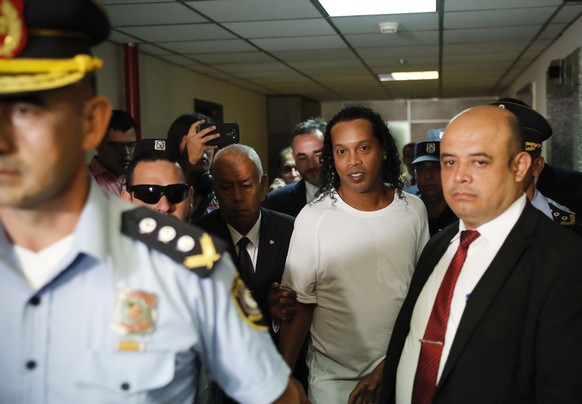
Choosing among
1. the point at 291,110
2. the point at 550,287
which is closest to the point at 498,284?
the point at 550,287

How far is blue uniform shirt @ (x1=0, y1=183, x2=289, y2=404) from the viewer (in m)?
1.04

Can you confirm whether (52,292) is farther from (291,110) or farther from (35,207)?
(291,110)

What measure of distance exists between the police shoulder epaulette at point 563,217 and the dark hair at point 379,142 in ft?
2.09

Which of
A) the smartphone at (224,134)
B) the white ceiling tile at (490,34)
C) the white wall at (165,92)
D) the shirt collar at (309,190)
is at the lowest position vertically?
the shirt collar at (309,190)

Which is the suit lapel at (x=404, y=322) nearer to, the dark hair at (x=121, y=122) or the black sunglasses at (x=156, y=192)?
the black sunglasses at (x=156, y=192)

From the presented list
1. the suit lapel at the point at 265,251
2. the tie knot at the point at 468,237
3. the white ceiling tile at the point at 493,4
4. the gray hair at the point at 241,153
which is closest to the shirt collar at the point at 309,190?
the gray hair at the point at 241,153

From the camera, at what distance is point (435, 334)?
5.71ft

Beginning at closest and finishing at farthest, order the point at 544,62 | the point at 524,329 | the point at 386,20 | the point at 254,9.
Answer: the point at 524,329 → the point at 254,9 → the point at 386,20 → the point at 544,62

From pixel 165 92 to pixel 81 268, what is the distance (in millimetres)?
5705

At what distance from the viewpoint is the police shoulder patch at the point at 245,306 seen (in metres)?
1.16

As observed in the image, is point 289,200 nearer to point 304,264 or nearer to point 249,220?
point 249,220

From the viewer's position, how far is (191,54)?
20.6ft

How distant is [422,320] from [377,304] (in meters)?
0.42

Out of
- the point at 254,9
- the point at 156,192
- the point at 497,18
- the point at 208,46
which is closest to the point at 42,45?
the point at 156,192
